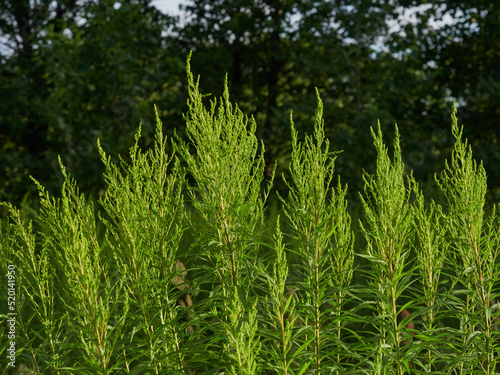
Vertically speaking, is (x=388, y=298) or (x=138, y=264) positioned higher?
(x=138, y=264)

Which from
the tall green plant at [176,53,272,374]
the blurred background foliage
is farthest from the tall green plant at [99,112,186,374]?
the blurred background foliage

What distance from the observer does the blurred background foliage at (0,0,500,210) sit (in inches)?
313

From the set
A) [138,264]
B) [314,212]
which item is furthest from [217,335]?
[314,212]

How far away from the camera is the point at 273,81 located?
30.6ft

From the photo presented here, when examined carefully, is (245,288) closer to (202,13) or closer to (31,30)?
(202,13)

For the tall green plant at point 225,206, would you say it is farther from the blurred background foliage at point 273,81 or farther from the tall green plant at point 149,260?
the blurred background foliage at point 273,81

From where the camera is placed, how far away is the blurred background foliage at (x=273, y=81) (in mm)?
7938

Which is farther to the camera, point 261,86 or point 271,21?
point 261,86

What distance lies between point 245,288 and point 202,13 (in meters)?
8.20

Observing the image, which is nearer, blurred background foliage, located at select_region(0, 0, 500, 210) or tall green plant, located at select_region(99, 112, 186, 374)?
tall green plant, located at select_region(99, 112, 186, 374)

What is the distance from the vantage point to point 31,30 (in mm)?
10719

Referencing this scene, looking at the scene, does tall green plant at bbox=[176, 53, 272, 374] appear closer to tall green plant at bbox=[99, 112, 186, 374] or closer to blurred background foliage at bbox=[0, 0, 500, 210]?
tall green plant at bbox=[99, 112, 186, 374]

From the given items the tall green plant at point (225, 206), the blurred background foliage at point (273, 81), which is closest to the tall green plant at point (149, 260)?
the tall green plant at point (225, 206)

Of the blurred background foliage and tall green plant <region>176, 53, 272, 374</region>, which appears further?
the blurred background foliage
